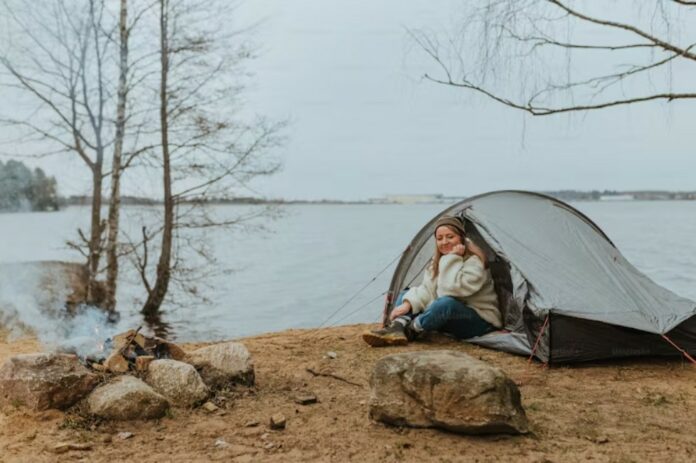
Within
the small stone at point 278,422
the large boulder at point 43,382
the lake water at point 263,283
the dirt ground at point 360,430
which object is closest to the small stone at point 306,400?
the dirt ground at point 360,430

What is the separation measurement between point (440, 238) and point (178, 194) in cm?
777

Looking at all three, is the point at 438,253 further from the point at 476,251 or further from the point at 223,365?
the point at 223,365

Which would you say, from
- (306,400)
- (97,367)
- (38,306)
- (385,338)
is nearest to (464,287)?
(385,338)

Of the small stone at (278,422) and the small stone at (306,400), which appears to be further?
the small stone at (306,400)

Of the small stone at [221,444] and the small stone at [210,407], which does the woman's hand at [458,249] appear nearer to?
the small stone at [210,407]

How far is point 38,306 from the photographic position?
11.1 m

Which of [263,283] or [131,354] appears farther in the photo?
[263,283]

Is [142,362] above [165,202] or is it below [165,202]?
below

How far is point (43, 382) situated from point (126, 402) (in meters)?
0.58

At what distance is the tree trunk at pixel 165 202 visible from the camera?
42.1 feet

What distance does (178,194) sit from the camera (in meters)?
13.2

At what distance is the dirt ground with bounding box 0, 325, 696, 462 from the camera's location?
3.76 meters

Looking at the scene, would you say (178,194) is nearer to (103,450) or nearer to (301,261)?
(103,450)

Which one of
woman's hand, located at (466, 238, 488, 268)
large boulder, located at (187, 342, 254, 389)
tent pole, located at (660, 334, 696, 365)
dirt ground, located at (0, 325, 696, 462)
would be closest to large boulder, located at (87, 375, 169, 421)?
dirt ground, located at (0, 325, 696, 462)
